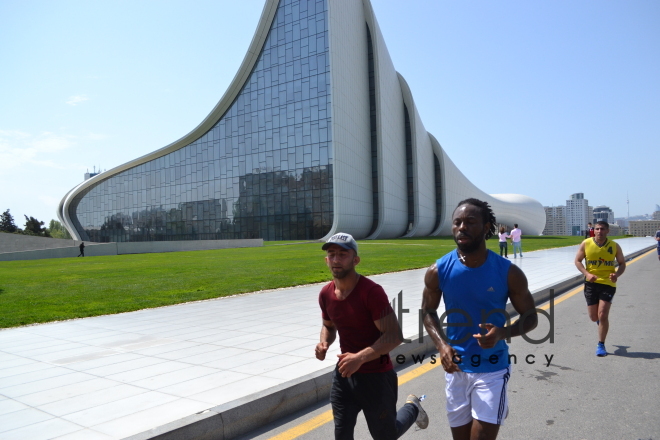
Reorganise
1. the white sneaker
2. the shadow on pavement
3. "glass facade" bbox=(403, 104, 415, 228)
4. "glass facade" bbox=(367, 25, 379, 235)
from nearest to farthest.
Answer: the white sneaker < the shadow on pavement < "glass facade" bbox=(367, 25, 379, 235) < "glass facade" bbox=(403, 104, 415, 228)

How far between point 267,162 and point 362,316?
51990mm

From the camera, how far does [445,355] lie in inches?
105

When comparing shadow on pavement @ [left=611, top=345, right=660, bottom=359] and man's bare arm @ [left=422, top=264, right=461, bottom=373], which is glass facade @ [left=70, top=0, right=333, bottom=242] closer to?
shadow on pavement @ [left=611, top=345, right=660, bottom=359]

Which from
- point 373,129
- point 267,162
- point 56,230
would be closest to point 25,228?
point 56,230

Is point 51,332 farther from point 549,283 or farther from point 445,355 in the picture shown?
point 549,283

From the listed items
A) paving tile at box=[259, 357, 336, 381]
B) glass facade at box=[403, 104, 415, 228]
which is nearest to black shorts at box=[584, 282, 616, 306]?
paving tile at box=[259, 357, 336, 381]

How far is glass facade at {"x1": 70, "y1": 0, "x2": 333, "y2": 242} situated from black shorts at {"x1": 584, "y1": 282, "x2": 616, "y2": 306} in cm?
4316

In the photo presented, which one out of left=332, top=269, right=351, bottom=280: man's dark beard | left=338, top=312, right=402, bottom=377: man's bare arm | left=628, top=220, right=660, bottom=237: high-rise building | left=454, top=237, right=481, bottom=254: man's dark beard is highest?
left=454, top=237, right=481, bottom=254: man's dark beard

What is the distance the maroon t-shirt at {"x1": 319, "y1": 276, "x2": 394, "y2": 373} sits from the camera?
2857mm

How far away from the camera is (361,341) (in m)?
2.93

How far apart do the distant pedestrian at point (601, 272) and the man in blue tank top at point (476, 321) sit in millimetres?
4109

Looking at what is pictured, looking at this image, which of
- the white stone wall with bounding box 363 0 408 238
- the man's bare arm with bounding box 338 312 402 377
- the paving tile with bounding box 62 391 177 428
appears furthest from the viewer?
the white stone wall with bounding box 363 0 408 238

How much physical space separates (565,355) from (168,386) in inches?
180

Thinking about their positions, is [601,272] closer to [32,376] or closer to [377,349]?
[377,349]
